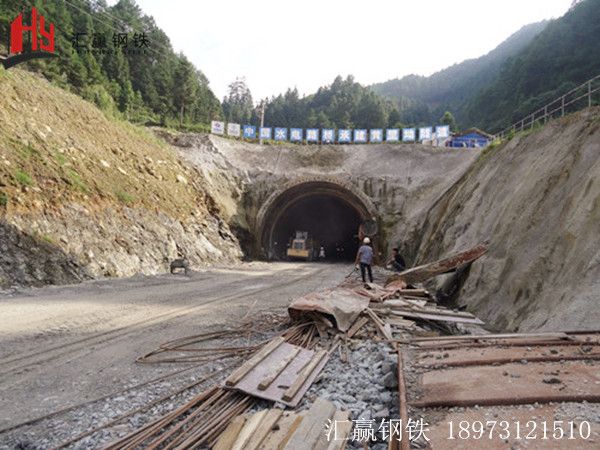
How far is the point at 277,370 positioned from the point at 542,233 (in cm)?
743

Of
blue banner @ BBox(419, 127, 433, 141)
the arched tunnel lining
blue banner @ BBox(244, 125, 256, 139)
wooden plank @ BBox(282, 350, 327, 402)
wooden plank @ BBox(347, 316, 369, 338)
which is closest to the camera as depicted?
wooden plank @ BBox(282, 350, 327, 402)

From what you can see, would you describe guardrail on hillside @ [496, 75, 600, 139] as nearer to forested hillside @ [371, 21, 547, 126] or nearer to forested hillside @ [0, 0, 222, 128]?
forested hillside @ [0, 0, 222, 128]

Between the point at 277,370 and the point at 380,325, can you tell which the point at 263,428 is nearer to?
the point at 277,370

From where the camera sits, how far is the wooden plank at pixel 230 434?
11.7 feet

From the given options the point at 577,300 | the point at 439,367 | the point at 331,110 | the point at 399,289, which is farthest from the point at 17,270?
the point at 331,110

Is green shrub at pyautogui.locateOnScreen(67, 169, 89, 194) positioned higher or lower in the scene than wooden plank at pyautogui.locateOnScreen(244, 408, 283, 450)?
higher

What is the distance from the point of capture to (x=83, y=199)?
1591 cm

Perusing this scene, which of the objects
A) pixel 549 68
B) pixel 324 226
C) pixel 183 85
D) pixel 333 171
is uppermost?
pixel 549 68

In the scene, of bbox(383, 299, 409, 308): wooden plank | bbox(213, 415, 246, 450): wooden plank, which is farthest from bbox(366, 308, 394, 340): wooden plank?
bbox(213, 415, 246, 450): wooden plank

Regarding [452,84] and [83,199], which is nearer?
[83,199]

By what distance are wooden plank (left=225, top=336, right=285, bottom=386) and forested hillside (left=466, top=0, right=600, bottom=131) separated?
69.0 meters

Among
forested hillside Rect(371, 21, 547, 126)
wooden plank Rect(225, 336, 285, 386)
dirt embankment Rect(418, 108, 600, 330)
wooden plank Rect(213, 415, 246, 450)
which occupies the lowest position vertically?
wooden plank Rect(213, 415, 246, 450)

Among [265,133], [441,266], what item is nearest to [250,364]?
[441,266]

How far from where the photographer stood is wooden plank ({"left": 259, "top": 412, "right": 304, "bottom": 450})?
3.49m
